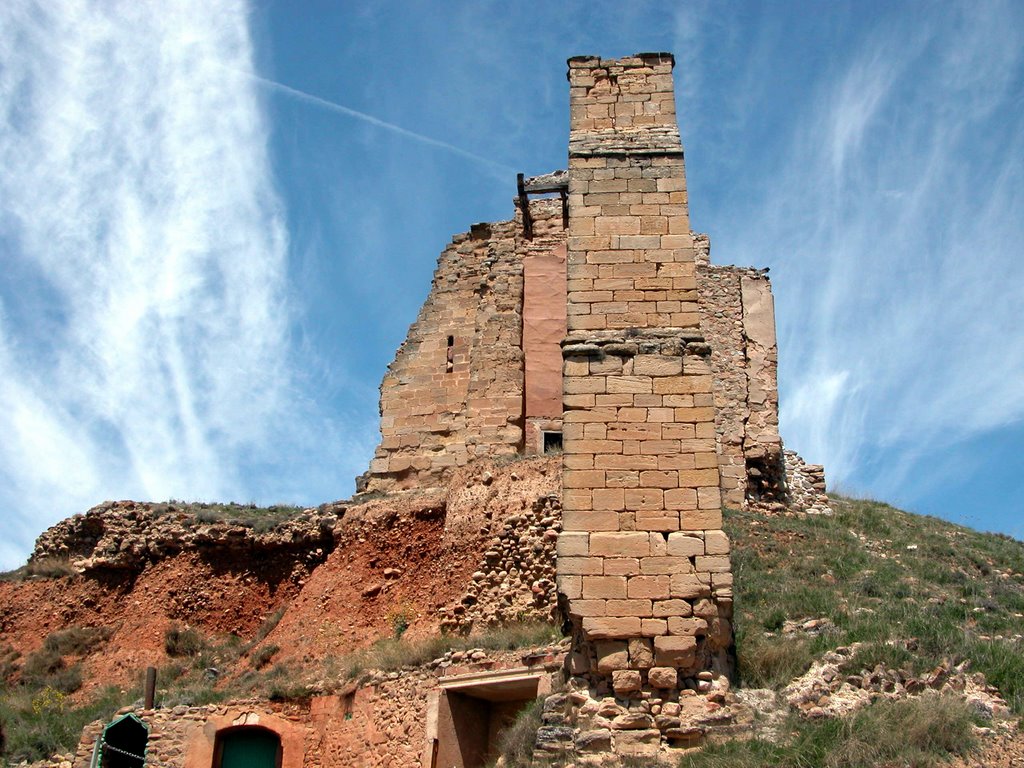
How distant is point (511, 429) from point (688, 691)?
9844mm

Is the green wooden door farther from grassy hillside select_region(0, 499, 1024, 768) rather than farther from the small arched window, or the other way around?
grassy hillside select_region(0, 499, 1024, 768)

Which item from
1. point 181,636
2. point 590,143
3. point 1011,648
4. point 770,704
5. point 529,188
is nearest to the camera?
point 770,704

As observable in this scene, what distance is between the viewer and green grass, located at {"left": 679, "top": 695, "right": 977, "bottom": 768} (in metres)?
7.43

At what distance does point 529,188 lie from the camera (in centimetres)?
1326

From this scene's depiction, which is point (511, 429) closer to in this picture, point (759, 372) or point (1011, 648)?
point (759, 372)

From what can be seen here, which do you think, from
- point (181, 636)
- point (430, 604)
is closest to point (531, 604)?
point (430, 604)

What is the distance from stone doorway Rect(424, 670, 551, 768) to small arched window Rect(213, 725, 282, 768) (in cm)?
265

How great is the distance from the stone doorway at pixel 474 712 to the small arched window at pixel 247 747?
2650 millimetres

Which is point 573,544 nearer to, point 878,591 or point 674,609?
point 674,609

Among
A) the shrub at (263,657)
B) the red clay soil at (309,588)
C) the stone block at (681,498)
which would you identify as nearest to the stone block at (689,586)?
the stone block at (681,498)

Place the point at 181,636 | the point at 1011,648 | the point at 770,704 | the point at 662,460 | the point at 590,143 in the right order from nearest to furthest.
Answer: the point at 770,704 → the point at 662,460 → the point at 1011,648 → the point at 590,143 → the point at 181,636

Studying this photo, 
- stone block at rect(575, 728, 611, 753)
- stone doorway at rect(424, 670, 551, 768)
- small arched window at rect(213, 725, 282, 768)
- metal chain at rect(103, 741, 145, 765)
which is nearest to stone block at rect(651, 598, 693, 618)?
stone block at rect(575, 728, 611, 753)

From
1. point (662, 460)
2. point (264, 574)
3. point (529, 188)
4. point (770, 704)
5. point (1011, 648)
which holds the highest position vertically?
point (529, 188)

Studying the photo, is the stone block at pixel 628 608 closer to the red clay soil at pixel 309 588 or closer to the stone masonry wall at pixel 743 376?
the red clay soil at pixel 309 588
